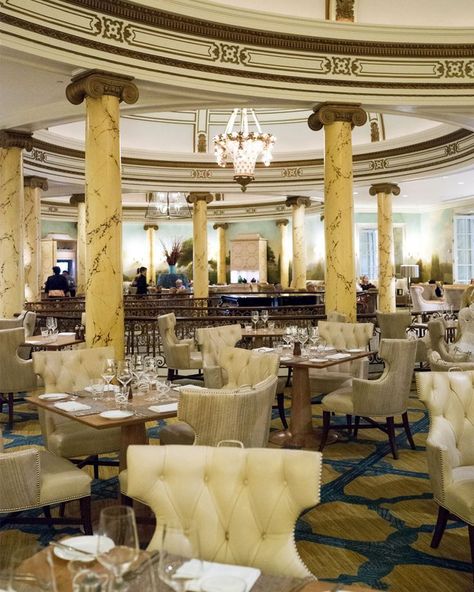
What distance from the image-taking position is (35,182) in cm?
1461

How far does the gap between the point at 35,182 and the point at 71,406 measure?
11.7m

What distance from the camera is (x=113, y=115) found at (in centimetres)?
722

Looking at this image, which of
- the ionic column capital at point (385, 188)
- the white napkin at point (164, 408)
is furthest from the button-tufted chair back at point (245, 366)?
the ionic column capital at point (385, 188)

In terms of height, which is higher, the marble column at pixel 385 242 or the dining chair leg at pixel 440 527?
the marble column at pixel 385 242

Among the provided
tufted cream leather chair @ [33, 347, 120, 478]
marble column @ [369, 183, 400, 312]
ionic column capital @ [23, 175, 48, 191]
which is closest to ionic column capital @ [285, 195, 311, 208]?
marble column @ [369, 183, 400, 312]

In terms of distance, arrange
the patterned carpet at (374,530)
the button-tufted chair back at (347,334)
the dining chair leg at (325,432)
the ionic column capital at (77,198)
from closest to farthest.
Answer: the patterned carpet at (374,530) < the dining chair leg at (325,432) < the button-tufted chair back at (347,334) < the ionic column capital at (77,198)

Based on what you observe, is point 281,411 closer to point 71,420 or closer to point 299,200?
point 71,420

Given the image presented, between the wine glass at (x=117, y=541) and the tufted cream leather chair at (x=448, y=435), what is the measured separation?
7.43ft

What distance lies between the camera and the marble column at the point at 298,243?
18875 millimetres

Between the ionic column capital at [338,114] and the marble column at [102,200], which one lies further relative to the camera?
the ionic column capital at [338,114]

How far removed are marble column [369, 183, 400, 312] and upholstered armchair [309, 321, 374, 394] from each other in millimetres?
9610

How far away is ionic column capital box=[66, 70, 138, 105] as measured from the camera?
7.11m

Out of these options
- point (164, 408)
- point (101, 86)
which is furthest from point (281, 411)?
point (101, 86)

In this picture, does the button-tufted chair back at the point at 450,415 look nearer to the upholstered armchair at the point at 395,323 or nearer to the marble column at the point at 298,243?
the upholstered armchair at the point at 395,323
